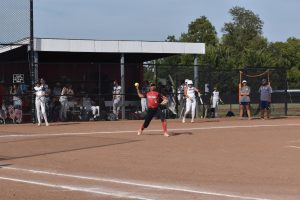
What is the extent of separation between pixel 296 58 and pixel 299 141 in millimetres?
66525

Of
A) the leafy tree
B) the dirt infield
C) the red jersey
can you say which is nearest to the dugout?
the dirt infield

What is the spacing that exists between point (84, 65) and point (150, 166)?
60.3ft

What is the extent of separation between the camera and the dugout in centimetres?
2784

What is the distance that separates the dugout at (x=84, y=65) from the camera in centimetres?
2784

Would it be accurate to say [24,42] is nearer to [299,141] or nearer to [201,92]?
[201,92]

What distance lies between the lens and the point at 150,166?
474 inches

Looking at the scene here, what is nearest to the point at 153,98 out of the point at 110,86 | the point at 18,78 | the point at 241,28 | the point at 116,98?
the point at 18,78

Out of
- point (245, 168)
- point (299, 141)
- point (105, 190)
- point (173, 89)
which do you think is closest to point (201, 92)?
point (173, 89)

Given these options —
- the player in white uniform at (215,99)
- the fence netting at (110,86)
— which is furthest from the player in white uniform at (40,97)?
the player in white uniform at (215,99)

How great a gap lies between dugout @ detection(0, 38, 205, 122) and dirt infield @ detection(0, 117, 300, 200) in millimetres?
8590

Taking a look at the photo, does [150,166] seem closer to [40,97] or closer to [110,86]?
[40,97]

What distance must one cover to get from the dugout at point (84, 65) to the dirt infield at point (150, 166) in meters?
8.59

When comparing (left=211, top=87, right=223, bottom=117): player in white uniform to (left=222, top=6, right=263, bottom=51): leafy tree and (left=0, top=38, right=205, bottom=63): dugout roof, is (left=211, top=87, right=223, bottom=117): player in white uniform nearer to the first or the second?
(left=0, top=38, right=205, bottom=63): dugout roof

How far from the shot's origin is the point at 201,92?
101ft
